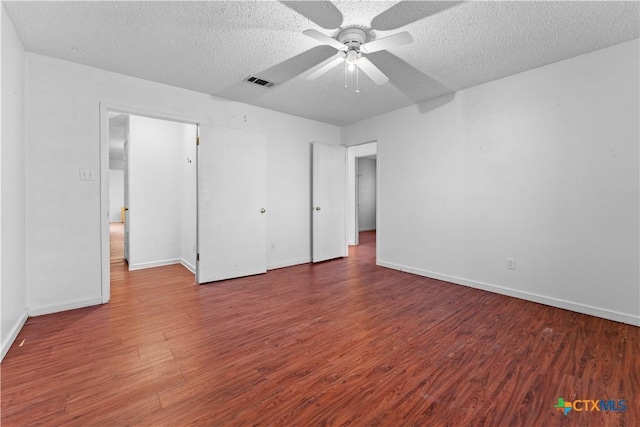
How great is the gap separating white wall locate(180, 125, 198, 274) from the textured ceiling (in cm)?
106

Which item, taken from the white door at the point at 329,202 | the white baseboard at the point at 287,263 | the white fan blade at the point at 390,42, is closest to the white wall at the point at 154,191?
the white baseboard at the point at 287,263

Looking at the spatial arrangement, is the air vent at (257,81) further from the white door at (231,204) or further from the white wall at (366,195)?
the white wall at (366,195)

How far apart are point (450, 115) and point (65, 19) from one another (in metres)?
3.92

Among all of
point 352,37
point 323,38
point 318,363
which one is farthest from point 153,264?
point 352,37

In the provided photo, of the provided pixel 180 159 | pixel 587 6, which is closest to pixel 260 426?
pixel 587 6

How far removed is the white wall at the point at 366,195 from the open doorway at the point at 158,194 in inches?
216

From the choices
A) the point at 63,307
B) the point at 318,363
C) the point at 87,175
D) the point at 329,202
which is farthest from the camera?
the point at 329,202

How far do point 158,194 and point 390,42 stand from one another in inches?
167

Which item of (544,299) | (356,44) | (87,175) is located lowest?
(544,299)

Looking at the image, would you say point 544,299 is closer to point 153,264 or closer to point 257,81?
point 257,81

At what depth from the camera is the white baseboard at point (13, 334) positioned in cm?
196

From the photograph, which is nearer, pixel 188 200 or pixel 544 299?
pixel 544 299

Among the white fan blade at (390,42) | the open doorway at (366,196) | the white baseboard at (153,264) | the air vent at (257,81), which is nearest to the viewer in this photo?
the white fan blade at (390,42)

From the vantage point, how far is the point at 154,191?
4.66 metres
